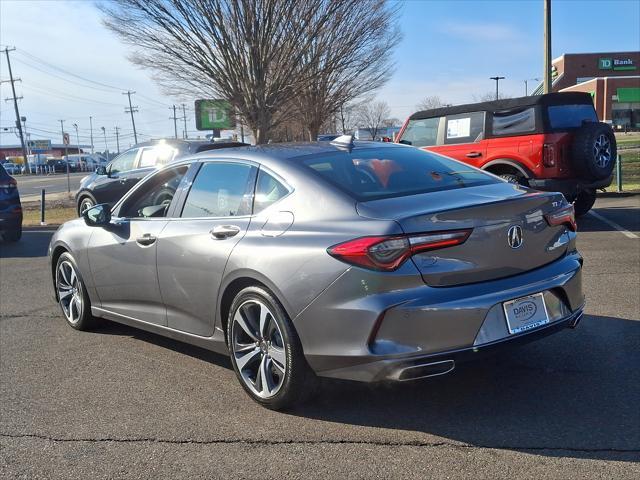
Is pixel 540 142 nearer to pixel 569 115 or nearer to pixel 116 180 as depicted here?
pixel 569 115

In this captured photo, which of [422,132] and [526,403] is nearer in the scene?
[526,403]

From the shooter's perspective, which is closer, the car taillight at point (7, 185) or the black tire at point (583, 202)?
the black tire at point (583, 202)

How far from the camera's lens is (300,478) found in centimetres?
314

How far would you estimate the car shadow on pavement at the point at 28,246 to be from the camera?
433 inches

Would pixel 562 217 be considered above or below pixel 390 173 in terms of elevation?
below

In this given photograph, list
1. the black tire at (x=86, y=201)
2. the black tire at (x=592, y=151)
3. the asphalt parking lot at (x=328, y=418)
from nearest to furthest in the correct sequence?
the asphalt parking lot at (x=328, y=418)
the black tire at (x=592, y=151)
the black tire at (x=86, y=201)

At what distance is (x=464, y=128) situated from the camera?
37.4 ft

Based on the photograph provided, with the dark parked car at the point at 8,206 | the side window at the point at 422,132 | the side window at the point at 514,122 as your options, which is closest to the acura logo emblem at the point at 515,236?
the side window at the point at 514,122

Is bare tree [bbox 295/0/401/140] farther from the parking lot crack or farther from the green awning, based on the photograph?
the green awning

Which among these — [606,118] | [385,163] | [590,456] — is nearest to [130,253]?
[385,163]

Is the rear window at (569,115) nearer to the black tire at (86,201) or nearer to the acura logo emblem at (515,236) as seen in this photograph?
the acura logo emblem at (515,236)

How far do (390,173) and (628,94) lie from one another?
2518 inches

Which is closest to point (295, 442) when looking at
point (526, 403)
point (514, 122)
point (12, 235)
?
point (526, 403)

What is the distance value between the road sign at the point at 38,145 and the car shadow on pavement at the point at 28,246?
12279 centimetres
